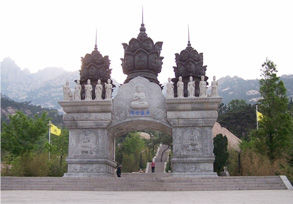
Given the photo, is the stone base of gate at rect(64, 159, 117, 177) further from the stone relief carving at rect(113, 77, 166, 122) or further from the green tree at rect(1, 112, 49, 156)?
the green tree at rect(1, 112, 49, 156)

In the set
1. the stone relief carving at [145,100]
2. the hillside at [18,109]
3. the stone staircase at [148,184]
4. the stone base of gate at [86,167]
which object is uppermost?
the hillside at [18,109]

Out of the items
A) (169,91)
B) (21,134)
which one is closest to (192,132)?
(169,91)

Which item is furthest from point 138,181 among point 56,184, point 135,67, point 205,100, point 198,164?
point 135,67

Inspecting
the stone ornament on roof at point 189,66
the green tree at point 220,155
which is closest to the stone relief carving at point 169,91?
the stone ornament on roof at point 189,66

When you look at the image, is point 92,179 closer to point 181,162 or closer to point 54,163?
point 181,162

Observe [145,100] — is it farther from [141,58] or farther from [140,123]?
[141,58]

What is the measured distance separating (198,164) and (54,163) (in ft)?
31.8

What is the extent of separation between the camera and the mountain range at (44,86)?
122350mm

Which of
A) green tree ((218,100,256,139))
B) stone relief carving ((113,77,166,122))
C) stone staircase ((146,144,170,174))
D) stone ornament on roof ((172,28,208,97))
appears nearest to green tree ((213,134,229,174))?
stone ornament on roof ((172,28,208,97))

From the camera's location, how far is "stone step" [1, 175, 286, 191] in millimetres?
13016

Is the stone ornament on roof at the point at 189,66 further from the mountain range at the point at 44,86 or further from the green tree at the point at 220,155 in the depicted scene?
the mountain range at the point at 44,86

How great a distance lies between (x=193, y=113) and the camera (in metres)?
17.0

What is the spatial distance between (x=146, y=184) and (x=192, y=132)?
4.77 meters

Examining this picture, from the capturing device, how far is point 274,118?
18938mm
